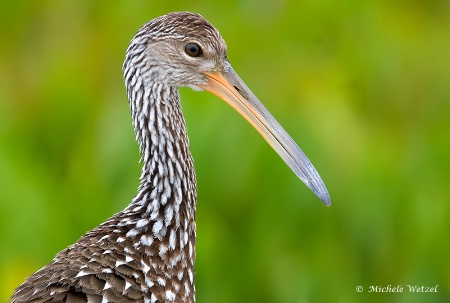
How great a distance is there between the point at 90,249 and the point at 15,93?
7.76ft

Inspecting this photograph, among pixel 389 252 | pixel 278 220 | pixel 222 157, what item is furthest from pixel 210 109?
pixel 389 252

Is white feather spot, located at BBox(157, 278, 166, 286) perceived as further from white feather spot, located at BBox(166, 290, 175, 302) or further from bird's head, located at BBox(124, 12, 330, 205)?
bird's head, located at BBox(124, 12, 330, 205)

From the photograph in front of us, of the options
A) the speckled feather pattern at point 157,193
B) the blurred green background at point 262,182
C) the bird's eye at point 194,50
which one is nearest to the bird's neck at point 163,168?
the speckled feather pattern at point 157,193

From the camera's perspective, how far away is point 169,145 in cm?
450

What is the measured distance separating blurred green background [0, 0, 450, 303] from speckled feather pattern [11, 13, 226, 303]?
95 cm

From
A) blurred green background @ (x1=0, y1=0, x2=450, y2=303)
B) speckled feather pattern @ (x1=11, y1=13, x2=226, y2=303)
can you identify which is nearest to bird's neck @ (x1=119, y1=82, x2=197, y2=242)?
speckled feather pattern @ (x1=11, y1=13, x2=226, y2=303)

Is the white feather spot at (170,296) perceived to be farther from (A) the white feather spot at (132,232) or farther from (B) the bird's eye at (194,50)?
(B) the bird's eye at (194,50)

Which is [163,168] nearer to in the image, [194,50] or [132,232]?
[132,232]

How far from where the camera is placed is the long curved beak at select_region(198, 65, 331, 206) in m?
4.36

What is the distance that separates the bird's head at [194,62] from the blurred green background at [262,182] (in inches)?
37.8

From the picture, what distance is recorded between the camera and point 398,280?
5.75m

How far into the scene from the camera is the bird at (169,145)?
430cm

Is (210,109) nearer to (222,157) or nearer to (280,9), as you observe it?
(222,157)

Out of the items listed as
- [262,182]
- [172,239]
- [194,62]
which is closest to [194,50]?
[194,62]
